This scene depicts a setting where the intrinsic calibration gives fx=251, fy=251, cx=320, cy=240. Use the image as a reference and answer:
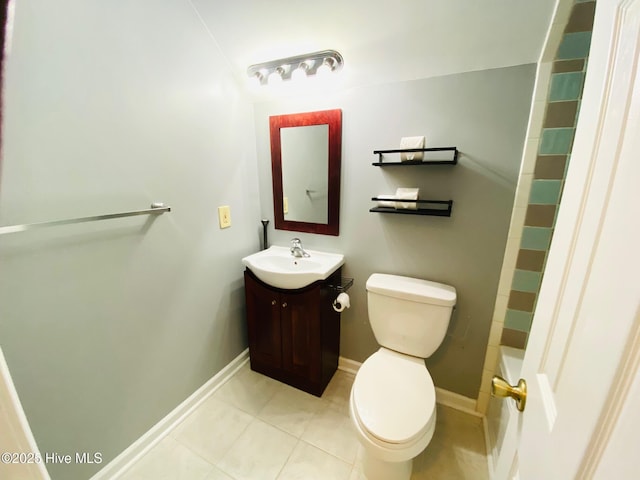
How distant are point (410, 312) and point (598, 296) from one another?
1.05 meters

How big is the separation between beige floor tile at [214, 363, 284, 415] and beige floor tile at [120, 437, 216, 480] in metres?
0.32

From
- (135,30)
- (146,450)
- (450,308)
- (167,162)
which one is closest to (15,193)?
(167,162)

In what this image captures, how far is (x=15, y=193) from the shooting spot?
831 millimetres

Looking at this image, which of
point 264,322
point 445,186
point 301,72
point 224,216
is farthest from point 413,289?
point 301,72

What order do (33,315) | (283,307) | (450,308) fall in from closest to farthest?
(33,315), (450,308), (283,307)

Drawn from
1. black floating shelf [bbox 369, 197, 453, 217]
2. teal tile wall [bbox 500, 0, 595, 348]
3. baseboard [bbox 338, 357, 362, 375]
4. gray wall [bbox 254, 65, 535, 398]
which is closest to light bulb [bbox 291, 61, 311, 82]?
gray wall [bbox 254, 65, 535, 398]

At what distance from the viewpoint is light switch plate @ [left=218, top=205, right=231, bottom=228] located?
1.60 metres

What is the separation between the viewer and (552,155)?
1120 mm

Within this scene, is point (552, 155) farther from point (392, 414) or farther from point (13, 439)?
point (13, 439)

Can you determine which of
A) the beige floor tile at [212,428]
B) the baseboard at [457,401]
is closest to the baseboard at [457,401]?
the baseboard at [457,401]

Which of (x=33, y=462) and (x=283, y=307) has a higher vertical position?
(x=33, y=462)

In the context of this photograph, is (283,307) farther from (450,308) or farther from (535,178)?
(535,178)

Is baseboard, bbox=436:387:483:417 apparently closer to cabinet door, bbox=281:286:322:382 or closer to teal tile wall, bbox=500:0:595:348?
teal tile wall, bbox=500:0:595:348

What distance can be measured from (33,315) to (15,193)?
426 millimetres
